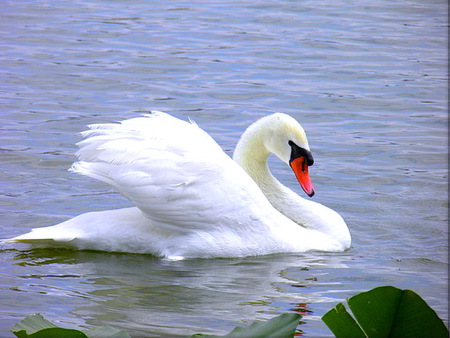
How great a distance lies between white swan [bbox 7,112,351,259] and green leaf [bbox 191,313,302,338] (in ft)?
9.85

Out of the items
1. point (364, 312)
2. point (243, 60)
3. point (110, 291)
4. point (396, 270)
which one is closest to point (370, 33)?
point (243, 60)

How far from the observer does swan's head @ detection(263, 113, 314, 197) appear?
21.4 feet

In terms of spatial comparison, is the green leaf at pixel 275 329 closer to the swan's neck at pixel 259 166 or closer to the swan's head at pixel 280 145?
the swan's head at pixel 280 145

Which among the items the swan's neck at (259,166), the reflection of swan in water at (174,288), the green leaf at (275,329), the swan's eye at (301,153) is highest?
the green leaf at (275,329)

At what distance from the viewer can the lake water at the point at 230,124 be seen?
539 centimetres

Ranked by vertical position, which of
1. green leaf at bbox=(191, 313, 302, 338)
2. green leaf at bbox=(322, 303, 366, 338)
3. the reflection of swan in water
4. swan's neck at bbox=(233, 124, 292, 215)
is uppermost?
green leaf at bbox=(322, 303, 366, 338)

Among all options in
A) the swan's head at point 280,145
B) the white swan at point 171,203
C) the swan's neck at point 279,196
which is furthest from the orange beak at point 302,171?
the white swan at point 171,203

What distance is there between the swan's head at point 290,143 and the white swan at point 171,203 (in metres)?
0.43

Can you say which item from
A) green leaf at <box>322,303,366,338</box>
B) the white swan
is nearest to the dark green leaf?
green leaf at <box>322,303,366,338</box>

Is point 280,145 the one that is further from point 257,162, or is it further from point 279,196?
point 279,196

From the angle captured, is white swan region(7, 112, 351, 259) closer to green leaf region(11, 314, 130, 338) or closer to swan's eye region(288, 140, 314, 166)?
swan's eye region(288, 140, 314, 166)

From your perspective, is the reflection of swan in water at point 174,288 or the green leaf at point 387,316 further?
the reflection of swan in water at point 174,288

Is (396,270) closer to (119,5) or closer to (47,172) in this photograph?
(47,172)

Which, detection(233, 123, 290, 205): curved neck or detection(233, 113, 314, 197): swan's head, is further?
detection(233, 123, 290, 205): curved neck
